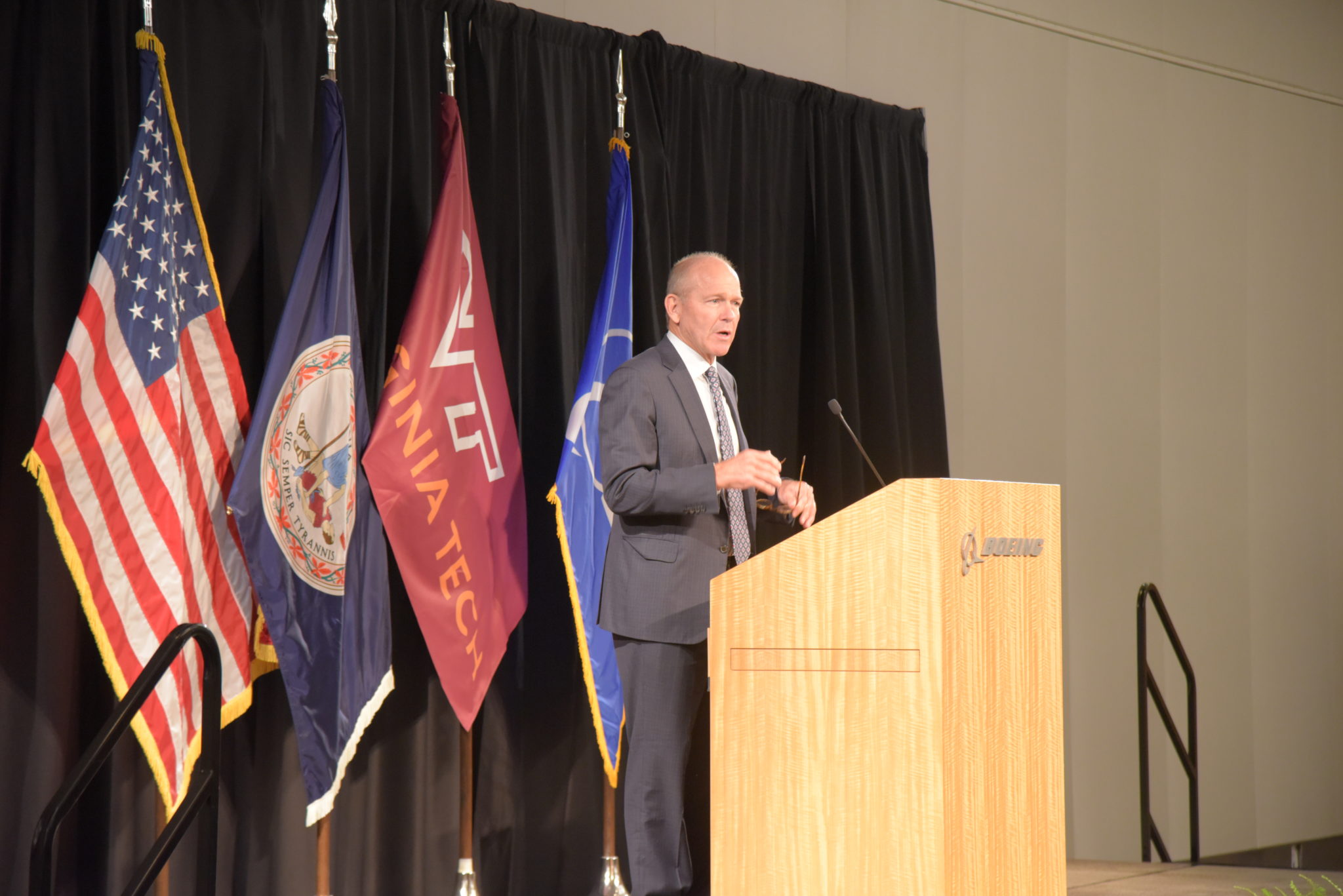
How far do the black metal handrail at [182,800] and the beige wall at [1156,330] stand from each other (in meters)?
3.28

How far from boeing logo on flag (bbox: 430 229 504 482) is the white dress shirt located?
2.74 feet

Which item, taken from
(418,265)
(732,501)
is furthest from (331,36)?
(732,501)

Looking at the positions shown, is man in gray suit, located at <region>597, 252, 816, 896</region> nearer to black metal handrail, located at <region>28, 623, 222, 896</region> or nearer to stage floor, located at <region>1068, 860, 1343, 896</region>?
black metal handrail, located at <region>28, 623, 222, 896</region>

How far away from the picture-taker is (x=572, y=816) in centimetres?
423

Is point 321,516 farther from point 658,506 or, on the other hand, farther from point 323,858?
point 658,506

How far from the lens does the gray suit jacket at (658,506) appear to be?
9.23 ft

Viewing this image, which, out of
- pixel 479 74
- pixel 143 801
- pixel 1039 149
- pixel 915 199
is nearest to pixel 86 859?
pixel 143 801

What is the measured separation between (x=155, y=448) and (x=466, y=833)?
146cm

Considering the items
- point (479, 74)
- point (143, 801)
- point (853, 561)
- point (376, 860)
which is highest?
point (479, 74)

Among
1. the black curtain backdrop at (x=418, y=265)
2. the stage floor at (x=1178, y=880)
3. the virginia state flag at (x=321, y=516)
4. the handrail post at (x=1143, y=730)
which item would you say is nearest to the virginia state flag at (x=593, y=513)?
the black curtain backdrop at (x=418, y=265)

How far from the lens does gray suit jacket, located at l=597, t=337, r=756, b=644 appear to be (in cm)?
281

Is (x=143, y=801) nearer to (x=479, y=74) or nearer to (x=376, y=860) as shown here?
(x=376, y=860)

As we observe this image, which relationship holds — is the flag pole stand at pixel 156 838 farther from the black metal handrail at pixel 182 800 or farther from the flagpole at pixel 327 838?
the flagpole at pixel 327 838

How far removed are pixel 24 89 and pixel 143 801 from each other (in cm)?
190
